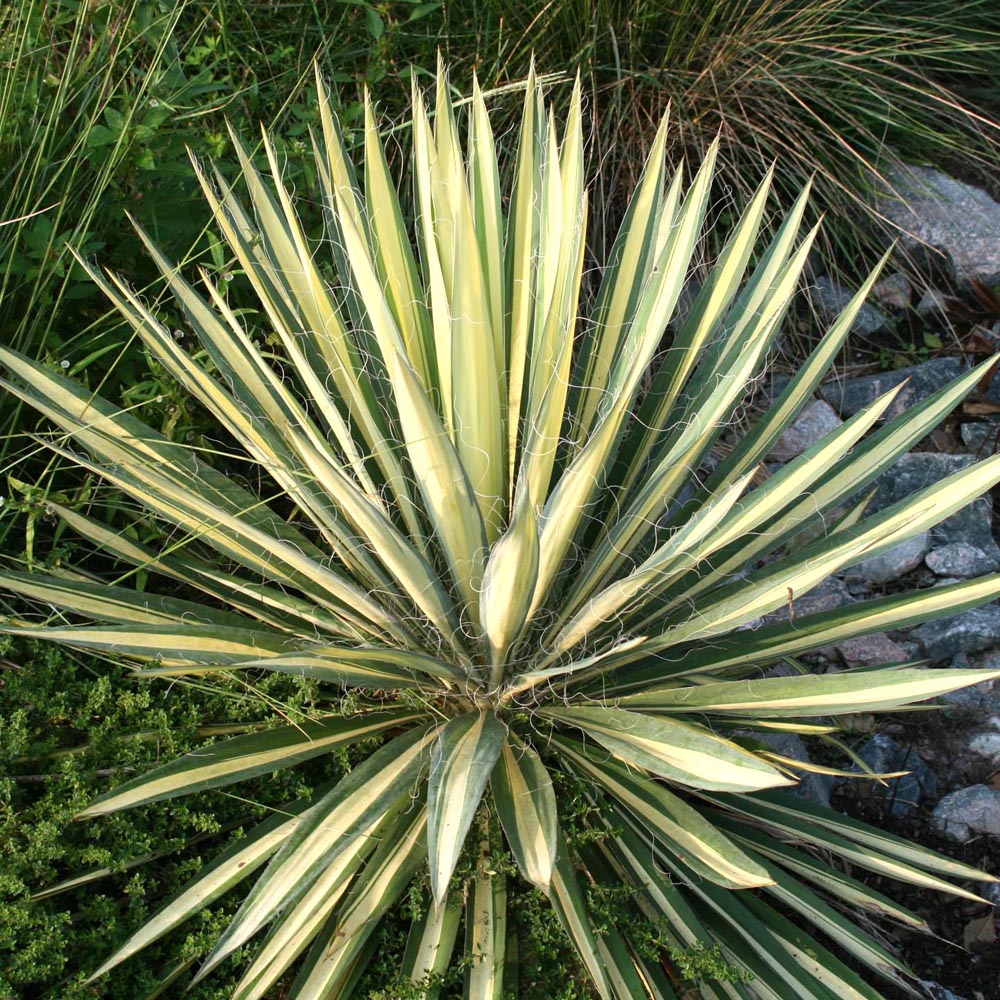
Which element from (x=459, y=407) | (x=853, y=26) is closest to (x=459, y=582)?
(x=459, y=407)

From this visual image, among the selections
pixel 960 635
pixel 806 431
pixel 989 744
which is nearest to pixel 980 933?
pixel 989 744

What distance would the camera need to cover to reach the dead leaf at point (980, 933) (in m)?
2.32

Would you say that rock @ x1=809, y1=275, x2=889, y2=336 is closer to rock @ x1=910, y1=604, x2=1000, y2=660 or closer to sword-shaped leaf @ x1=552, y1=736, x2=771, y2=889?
rock @ x1=910, y1=604, x2=1000, y2=660

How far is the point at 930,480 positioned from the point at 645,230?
1521mm

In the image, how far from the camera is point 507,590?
1.47 m

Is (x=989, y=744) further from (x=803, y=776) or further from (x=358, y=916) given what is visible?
(x=358, y=916)

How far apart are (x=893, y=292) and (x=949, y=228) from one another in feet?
1.05

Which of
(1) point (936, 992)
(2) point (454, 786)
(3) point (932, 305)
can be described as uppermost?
(3) point (932, 305)

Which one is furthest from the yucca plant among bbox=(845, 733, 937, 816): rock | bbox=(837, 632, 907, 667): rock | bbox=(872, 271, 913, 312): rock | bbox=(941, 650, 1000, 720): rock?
bbox=(872, 271, 913, 312): rock

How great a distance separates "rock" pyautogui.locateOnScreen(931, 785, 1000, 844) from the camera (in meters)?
2.49

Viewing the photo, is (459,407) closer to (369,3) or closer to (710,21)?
(369,3)

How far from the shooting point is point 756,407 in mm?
3229

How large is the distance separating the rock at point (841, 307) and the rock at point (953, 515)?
19.8 inches

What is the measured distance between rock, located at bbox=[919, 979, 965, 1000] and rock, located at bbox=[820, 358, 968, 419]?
1.69 meters
